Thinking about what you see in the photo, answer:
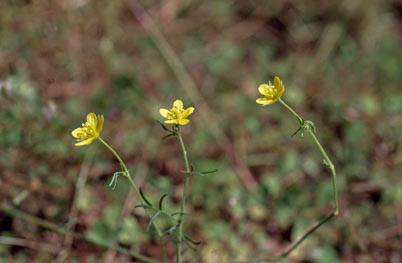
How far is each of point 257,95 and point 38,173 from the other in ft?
6.50

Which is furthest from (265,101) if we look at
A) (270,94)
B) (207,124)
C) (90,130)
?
(207,124)

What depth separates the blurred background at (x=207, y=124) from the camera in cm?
277

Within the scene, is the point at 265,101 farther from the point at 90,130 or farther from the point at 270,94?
the point at 90,130

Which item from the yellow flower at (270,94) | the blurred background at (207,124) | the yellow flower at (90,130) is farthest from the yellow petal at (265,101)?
the blurred background at (207,124)

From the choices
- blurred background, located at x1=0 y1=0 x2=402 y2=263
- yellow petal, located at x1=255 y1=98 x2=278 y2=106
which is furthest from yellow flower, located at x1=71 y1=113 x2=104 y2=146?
yellow petal, located at x1=255 y1=98 x2=278 y2=106

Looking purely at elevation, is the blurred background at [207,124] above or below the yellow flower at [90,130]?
below

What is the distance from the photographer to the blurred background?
2.77 metres

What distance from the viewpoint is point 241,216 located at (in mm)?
2926

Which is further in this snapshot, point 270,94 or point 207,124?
point 207,124

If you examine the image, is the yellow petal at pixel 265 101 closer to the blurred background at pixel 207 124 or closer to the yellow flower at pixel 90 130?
the yellow flower at pixel 90 130

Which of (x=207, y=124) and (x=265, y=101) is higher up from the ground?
(x=265, y=101)

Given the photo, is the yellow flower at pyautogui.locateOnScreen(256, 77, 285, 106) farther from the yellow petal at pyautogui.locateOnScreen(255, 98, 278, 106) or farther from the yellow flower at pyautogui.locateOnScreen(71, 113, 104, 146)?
the yellow flower at pyautogui.locateOnScreen(71, 113, 104, 146)

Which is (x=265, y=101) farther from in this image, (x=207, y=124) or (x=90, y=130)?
(x=207, y=124)

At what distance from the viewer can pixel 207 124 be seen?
343cm
